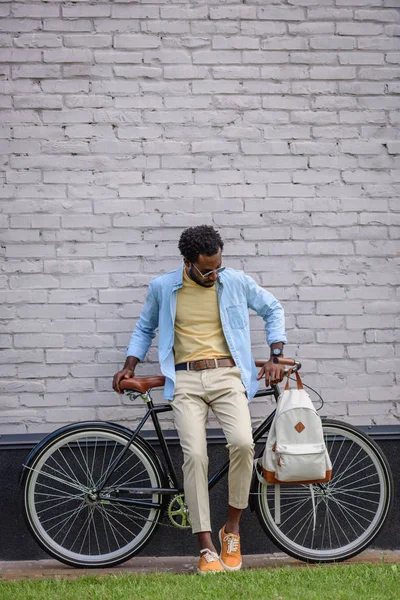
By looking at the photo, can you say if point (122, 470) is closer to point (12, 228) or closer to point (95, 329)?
point (95, 329)

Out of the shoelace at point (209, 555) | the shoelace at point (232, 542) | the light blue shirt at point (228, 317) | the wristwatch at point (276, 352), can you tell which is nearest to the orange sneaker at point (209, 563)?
the shoelace at point (209, 555)

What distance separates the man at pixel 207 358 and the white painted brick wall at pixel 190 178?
41 centimetres

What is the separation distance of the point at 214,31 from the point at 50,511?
3070 mm

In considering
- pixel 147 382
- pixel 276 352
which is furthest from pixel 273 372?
pixel 147 382

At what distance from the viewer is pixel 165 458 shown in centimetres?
476

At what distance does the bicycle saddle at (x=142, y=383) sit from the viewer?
4656 millimetres

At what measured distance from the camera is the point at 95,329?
5.07 metres

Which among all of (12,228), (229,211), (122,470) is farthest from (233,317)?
(12,228)

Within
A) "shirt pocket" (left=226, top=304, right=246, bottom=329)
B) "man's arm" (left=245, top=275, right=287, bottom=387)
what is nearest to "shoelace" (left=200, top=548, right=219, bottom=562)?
"man's arm" (left=245, top=275, right=287, bottom=387)

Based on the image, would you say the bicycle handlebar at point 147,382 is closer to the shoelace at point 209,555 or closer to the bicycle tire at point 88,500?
the bicycle tire at point 88,500

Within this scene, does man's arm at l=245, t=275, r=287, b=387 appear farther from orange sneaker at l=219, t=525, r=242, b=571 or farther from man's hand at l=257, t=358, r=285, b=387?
orange sneaker at l=219, t=525, r=242, b=571

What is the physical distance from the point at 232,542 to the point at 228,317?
4.00 ft

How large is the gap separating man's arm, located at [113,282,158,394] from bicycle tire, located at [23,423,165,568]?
0.30 meters

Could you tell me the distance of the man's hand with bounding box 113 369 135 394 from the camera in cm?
472
